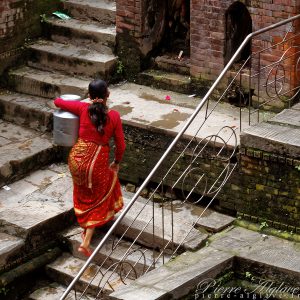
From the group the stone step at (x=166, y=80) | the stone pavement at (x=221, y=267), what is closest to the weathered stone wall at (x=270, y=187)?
the stone pavement at (x=221, y=267)

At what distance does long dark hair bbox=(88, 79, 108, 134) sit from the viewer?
388 inches

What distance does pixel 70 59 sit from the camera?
12.8m

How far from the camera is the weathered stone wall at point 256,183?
10.0 m

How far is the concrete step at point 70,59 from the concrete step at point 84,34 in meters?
0.09

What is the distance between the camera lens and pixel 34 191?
37.3 ft

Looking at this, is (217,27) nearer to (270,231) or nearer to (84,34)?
(84,34)

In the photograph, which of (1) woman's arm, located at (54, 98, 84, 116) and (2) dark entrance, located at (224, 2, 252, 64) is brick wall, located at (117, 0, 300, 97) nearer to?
(2) dark entrance, located at (224, 2, 252, 64)

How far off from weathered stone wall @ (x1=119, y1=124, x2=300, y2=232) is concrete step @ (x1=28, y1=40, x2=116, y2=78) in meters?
1.75

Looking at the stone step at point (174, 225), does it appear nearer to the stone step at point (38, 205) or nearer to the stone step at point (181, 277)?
the stone step at point (181, 277)

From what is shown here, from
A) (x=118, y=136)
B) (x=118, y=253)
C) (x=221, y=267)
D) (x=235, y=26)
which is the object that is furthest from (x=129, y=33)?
(x=221, y=267)

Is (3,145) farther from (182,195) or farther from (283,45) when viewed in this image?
(283,45)

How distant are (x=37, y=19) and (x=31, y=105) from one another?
1538 millimetres

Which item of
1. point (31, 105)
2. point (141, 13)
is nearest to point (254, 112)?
point (141, 13)

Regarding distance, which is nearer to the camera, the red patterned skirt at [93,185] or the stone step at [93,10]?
the red patterned skirt at [93,185]
